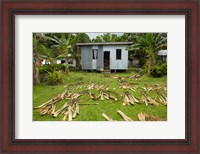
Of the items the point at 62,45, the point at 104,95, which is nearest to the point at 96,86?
the point at 104,95

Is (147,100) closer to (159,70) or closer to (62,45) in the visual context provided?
(159,70)

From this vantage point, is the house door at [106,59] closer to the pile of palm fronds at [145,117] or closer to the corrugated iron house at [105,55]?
the corrugated iron house at [105,55]

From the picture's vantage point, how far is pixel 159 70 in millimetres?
2627

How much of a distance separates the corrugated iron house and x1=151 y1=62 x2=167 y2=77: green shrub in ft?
0.96

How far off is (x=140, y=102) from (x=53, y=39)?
1.11m

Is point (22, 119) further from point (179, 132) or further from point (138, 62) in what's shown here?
point (179, 132)

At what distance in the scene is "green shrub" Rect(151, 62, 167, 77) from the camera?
259cm

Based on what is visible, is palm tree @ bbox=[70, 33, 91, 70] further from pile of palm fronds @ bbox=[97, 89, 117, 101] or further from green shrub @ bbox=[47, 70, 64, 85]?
pile of palm fronds @ bbox=[97, 89, 117, 101]

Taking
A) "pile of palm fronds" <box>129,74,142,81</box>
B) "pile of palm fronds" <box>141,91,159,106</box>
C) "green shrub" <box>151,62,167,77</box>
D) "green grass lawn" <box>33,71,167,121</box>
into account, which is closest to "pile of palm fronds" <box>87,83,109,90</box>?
"green grass lawn" <box>33,71,167,121</box>

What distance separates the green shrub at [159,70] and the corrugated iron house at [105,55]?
0.29m

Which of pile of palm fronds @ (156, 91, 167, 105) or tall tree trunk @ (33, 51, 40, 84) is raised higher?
tall tree trunk @ (33, 51, 40, 84)
